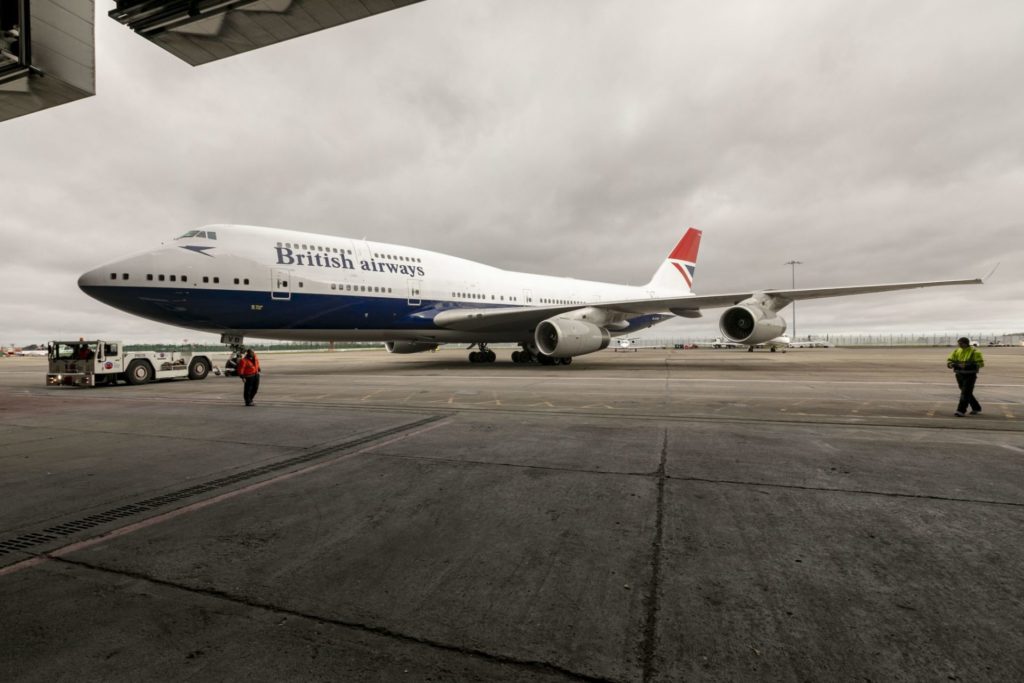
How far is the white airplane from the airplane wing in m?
0.05

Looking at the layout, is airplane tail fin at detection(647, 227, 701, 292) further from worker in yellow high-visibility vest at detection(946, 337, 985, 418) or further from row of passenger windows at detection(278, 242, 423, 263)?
worker in yellow high-visibility vest at detection(946, 337, 985, 418)

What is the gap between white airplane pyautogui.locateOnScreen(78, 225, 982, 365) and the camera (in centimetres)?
1326

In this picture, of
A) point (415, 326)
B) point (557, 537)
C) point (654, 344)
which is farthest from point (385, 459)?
point (654, 344)

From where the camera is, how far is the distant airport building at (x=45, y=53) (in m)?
5.02

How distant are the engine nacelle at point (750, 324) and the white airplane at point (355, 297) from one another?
0.12 feet

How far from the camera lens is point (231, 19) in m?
5.17

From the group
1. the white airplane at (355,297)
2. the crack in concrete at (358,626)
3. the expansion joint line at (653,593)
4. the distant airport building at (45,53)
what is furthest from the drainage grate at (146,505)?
the white airplane at (355,297)

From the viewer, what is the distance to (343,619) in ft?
6.56

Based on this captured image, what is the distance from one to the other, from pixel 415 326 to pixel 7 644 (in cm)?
1615

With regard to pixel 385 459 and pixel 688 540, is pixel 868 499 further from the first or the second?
pixel 385 459

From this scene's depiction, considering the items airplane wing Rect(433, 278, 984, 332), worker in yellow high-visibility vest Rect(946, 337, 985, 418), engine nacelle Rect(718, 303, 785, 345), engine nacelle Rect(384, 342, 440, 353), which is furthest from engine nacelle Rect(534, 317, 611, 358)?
worker in yellow high-visibility vest Rect(946, 337, 985, 418)

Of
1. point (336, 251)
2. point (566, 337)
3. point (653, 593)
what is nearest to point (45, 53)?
point (653, 593)

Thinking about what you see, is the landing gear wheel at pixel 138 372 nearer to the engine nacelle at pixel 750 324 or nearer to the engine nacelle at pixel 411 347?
the engine nacelle at pixel 411 347

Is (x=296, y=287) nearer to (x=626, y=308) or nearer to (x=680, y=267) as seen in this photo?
(x=626, y=308)
